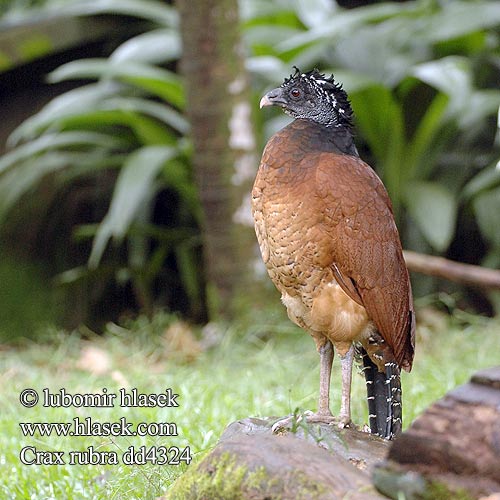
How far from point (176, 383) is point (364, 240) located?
213cm

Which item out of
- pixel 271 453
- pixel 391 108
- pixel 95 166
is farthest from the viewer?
pixel 95 166

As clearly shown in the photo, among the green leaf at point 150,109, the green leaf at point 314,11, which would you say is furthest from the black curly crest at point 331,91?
the green leaf at point 314,11

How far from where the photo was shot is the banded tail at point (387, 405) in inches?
124

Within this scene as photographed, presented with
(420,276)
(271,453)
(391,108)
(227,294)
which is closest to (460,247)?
(420,276)

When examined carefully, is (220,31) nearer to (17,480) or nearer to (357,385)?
(357,385)

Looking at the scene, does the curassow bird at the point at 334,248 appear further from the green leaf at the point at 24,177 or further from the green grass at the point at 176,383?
the green leaf at the point at 24,177

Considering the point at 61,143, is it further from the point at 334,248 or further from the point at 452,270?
the point at 334,248

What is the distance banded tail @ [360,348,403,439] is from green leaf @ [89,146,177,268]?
3.14 m

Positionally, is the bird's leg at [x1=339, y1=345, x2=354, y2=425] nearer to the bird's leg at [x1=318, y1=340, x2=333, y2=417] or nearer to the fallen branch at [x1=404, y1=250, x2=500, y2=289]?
the bird's leg at [x1=318, y1=340, x2=333, y2=417]

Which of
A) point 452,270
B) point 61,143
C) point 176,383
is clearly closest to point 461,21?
point 452,270

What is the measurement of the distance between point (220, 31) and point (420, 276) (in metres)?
2.32

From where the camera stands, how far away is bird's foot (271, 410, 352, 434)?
115 inches

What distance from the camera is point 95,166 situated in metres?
6.90

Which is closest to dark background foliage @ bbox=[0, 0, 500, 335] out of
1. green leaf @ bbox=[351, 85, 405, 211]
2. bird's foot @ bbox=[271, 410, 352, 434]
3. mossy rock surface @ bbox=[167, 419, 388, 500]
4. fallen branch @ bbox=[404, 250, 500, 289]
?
green leaf @ bbox=[351, 85, 405, 211]
